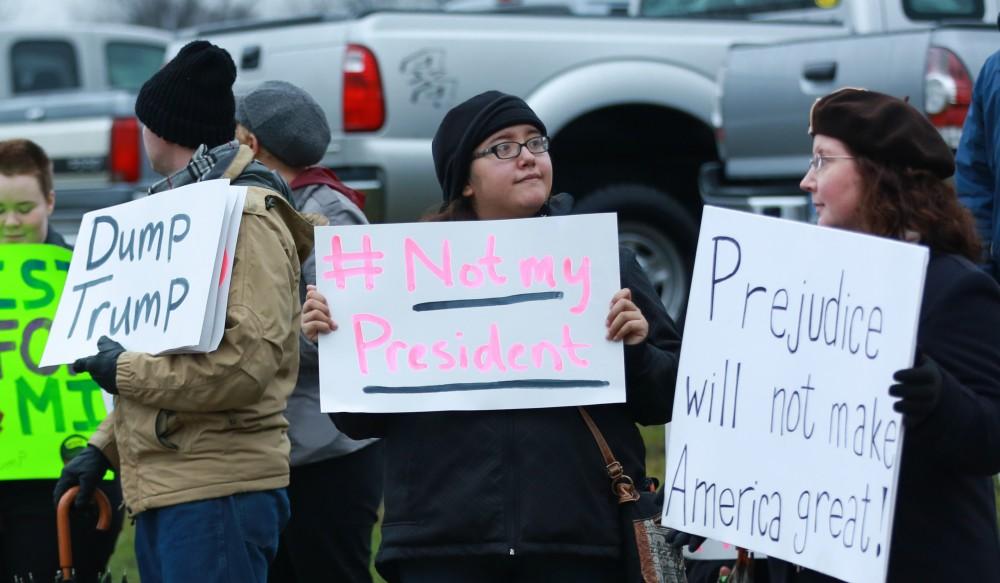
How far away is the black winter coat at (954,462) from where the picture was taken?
9.07 feet

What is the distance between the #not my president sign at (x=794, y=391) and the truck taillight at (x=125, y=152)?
7.72 meters

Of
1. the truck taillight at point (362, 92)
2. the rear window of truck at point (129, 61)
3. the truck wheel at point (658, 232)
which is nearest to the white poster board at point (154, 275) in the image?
the truck taillight at point (362, 92)

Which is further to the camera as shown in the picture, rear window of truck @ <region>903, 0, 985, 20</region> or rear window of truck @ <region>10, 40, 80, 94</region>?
rear window of truck @ <region>10, 40, 80, 94</region>

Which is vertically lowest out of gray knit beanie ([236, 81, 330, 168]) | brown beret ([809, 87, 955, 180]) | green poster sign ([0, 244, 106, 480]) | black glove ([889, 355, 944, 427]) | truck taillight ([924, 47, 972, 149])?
green poster sign ([0, 244, 106, 480])

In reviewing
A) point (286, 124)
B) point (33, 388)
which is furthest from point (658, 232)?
point (33, 388)

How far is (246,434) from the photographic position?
11.6 feet

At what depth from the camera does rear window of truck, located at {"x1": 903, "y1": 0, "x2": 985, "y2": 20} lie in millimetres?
8359

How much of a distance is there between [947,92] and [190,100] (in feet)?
13.2

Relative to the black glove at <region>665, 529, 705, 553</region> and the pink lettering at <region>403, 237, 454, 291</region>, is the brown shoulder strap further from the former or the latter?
the pink lettering at <region>403, 237, 454, 291</region>

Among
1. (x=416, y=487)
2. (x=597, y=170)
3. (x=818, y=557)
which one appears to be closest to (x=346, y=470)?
(x=416, y=487)

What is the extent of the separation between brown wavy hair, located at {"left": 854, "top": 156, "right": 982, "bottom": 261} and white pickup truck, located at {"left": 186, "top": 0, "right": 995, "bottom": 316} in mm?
4572

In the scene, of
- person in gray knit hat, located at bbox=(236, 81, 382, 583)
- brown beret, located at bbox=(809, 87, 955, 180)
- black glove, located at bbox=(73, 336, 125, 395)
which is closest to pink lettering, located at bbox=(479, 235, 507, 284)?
brown beret, located at bbox=(809, 87, 955, 180)

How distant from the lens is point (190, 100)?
3707 mm

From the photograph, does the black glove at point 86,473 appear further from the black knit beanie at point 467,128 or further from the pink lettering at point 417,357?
the black knit beanie at point 467,128
